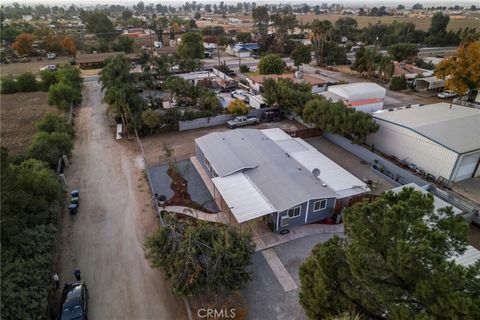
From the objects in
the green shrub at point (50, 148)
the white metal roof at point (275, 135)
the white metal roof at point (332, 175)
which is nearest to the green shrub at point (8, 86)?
the green shrub at point (50, 148)

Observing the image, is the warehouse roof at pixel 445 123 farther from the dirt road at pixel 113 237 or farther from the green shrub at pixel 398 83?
the dirt road at pixel 113 237

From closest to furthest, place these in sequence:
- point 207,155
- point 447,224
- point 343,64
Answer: point 447,224, point 207,155, point 343,64

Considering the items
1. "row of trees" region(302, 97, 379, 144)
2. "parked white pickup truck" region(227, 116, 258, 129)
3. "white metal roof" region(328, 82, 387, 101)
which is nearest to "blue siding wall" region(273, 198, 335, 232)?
"row of trees" region(302, 97, 379, 144)

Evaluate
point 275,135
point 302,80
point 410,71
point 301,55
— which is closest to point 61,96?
point 275,135

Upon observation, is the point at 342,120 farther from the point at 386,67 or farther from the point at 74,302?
the point at 386,67

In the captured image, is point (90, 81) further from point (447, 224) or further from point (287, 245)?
point (447, 224)

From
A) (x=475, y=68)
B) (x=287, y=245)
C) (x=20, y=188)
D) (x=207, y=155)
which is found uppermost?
(x=475, y=68)

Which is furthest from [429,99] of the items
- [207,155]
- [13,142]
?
[13,142]
